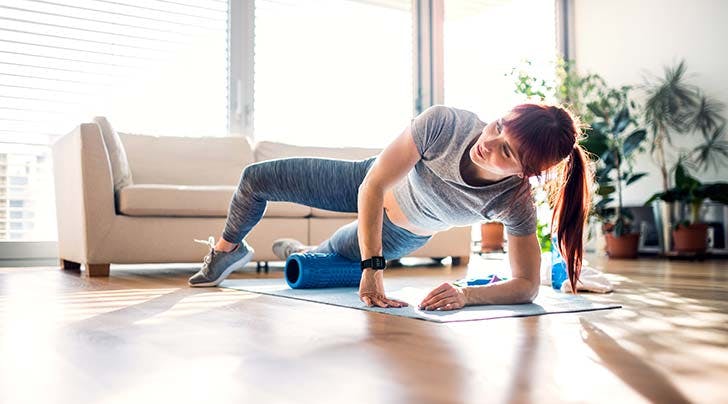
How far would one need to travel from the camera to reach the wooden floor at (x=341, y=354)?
0.90m

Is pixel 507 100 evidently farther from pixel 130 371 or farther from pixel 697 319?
pixel 130 371

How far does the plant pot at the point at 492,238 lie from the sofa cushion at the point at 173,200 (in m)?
2.77

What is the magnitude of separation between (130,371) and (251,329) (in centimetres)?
48

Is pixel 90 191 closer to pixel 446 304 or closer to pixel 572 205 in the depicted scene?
pixel 446 304

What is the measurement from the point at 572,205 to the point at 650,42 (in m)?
4.56

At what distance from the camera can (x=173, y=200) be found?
3424 mm

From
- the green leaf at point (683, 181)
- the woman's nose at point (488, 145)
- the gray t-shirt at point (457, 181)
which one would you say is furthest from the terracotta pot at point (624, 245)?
the woman's nose at point (488, 145)

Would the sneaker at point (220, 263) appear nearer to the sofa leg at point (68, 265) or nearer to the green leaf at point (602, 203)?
the sofa leg at point (68, 265)

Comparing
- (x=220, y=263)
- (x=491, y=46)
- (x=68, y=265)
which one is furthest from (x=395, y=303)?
(x=491, y=46)

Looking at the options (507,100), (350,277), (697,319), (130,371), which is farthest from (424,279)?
(507,100)

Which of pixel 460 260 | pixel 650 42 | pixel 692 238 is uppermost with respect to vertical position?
pixel 650 42

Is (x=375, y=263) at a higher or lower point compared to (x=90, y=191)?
lower

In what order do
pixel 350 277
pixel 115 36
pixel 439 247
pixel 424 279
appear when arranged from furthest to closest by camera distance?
pixel 115 36
pixel 439 247
pixel 424 279
pixel 350 277

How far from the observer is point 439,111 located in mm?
1776
